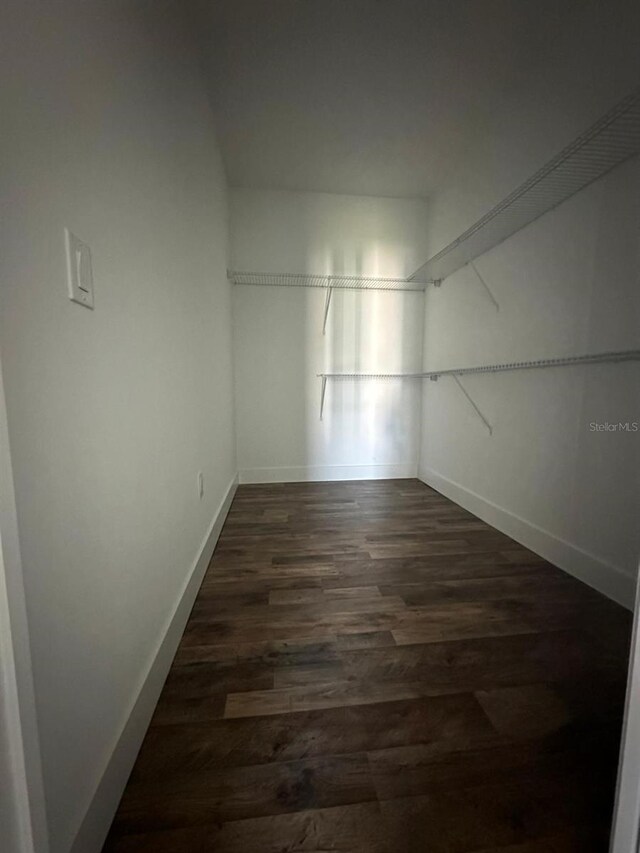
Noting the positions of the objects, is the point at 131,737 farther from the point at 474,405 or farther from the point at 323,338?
the point at 323,338

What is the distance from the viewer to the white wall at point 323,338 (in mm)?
2975

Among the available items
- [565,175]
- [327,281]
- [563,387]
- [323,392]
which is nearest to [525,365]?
[563,387]

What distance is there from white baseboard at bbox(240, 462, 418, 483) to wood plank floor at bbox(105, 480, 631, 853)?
4.73 feet

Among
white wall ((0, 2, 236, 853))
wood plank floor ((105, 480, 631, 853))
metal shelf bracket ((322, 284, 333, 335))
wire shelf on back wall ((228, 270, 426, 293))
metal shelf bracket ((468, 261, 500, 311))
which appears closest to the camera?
white wall ((0, 2, 236, 853))

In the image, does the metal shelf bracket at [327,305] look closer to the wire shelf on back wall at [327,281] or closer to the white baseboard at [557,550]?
the wire shelf on back wall at [327,281]

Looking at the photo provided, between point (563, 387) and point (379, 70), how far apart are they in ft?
6.13

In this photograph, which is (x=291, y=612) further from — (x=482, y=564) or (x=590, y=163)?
(x=590, y=163)

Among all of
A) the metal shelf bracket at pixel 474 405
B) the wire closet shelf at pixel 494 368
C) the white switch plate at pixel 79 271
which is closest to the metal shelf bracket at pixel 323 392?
the wire closet shelf at pixel 494 368

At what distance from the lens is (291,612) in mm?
1421

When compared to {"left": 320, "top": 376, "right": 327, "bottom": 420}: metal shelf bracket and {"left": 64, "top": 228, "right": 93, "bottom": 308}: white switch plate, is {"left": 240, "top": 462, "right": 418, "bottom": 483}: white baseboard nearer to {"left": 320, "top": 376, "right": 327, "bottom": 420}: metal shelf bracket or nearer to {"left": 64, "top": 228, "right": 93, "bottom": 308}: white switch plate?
{"left": 320, "top": 376, "right": 327, "bottom": 420}: metal shelf bracket

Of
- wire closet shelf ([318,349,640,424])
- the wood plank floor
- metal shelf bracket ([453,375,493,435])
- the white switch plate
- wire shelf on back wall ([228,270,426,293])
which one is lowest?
the wood plank floor

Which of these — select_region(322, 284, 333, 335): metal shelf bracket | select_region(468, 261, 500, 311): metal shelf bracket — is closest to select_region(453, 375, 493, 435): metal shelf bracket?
select_region(468, 261, 500, 311): metal shelf bracket

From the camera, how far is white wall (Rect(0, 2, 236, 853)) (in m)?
0.52

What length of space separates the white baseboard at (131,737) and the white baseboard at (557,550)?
1.76 metres
